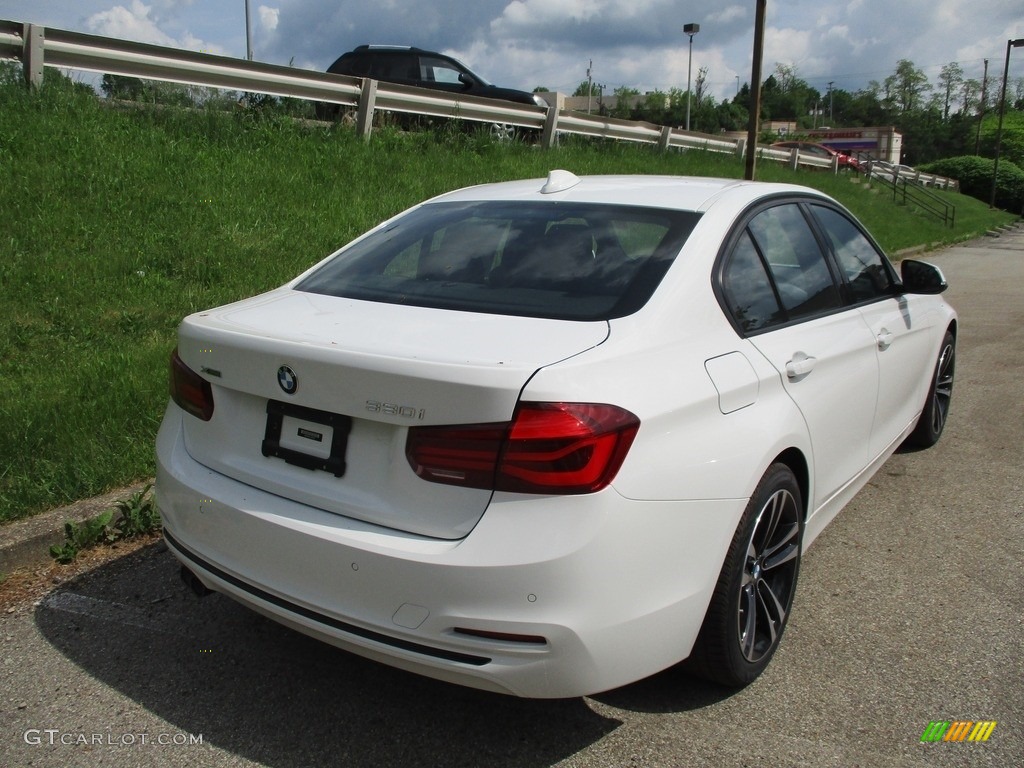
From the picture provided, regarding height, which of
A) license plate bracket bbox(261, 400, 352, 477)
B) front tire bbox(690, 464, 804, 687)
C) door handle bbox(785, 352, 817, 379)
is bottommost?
front tire bbox(690, 464, 804, 687)

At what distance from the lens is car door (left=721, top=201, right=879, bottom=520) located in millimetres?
3148

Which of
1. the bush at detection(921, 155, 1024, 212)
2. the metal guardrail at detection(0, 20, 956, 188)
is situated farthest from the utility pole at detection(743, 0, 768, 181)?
the bush at detection(921, 155, 1024, 212)

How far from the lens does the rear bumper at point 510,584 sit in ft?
7.43

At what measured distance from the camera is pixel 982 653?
3213 mm

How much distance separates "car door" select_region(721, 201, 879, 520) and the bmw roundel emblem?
1.41 metres

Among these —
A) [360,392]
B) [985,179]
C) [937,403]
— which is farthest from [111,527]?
[985,179]

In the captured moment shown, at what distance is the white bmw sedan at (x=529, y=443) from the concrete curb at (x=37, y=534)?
3.70ft

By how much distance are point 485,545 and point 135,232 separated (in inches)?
244

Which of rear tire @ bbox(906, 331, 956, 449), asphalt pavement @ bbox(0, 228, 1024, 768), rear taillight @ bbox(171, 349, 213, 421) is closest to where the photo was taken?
asphalt pavement @ bbox(0, 228, 1024, 768)

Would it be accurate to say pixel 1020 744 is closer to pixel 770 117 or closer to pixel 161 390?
pixel 161 390

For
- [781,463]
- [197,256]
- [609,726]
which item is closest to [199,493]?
[609,726]

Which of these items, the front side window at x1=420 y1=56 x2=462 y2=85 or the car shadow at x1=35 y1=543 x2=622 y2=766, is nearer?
the car shadow at x1=35 y1=543 x2=622 y2=766

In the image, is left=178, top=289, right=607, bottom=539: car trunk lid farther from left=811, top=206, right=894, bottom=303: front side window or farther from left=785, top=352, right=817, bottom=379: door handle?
left=811, top=206, right=894, bottom=303: front side window


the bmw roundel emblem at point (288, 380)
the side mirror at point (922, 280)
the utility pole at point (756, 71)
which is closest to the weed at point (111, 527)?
the bmw roundel emblem at point (288, 380)
